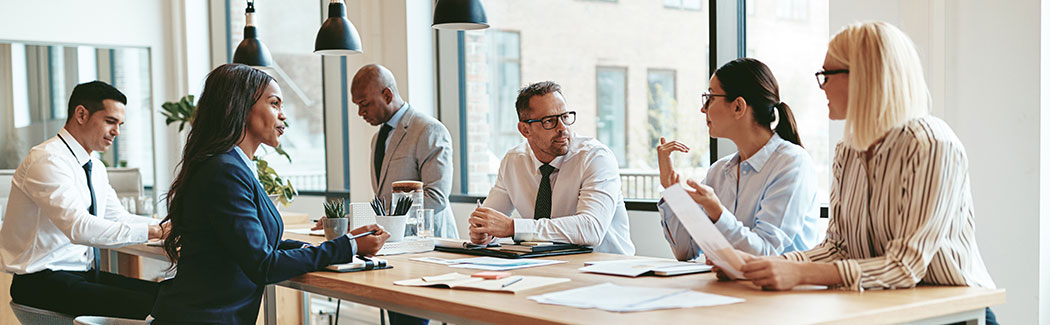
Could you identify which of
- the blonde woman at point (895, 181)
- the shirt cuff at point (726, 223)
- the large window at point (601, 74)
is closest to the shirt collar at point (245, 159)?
the shirt cuff at point (726, 223)

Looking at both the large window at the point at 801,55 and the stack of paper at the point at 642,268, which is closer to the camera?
the stack of paper at the point at 642,268

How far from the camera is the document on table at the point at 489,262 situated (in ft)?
8.25

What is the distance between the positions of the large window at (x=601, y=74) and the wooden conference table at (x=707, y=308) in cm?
231

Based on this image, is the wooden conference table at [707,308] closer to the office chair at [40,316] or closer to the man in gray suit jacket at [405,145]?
the office chair at [40,316]

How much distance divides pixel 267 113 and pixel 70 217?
1.28 m

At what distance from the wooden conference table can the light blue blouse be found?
0.78 ft

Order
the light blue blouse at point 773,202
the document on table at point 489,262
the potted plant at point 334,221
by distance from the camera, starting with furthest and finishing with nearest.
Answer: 1. the potted plant at point 334,221
2. the document on table at point 489,262
3. the light blue blouse at point 773,202

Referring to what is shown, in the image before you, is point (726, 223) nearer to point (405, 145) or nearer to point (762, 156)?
point (762, 156)

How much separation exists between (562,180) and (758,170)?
87 cm

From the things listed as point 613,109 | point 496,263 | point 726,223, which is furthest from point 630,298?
point 613,109

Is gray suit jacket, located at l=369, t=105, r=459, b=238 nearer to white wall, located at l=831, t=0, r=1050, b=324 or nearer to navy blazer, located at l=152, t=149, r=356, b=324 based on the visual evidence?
navy blazer, located at l=152, t=149, r=356, b=324

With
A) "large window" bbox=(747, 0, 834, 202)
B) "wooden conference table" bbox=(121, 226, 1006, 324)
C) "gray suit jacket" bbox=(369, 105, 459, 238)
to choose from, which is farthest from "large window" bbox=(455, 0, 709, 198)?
"wooden conference table" bbox=(121, 226, 1006, 324)

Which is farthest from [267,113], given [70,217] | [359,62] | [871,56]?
[359,62]

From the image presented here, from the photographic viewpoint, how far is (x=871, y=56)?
73.0 inches
